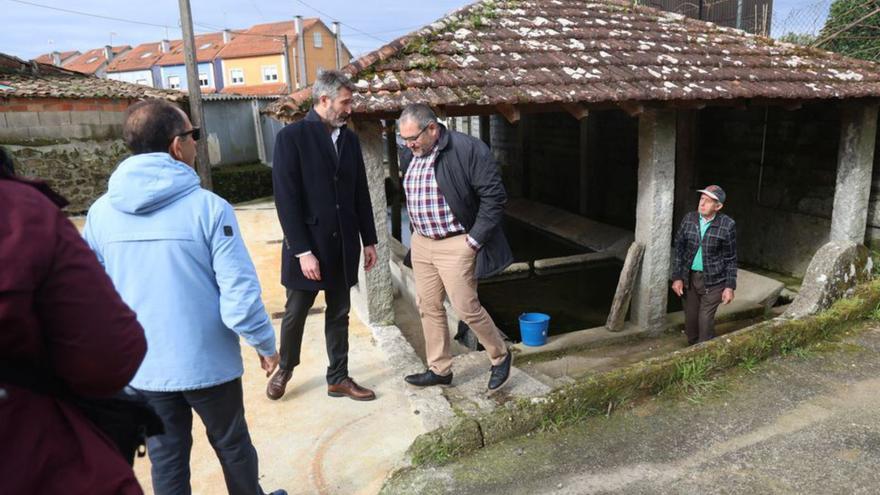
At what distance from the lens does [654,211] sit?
6379mm

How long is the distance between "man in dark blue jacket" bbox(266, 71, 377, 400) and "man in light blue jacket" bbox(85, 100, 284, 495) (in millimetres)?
1307

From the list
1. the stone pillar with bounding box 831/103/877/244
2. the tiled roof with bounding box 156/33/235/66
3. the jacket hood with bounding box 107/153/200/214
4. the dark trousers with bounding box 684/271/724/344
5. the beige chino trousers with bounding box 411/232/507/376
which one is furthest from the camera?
the tiled roof with bounding box 156/33/235/66

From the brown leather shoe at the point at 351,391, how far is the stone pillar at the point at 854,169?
672 centimetres

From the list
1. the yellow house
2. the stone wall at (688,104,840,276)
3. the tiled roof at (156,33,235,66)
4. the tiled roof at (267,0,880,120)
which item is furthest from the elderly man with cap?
the tiled roof at (156,33,235,66)

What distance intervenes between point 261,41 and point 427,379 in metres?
40.7

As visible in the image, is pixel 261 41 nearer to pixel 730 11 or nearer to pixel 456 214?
pixel 730 11

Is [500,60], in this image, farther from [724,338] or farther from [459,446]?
[459,446]

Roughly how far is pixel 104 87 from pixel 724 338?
13.7m

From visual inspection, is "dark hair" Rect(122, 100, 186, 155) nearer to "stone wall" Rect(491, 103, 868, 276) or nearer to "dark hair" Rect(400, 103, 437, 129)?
"dark hair" Rect(400, 103, 437, 129)

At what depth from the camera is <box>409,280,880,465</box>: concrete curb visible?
317 cm

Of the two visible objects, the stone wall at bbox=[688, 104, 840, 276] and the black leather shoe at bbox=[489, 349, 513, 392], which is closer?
the black leather shoe at bbox=[489, 349, 513, 392]

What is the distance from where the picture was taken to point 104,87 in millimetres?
13008

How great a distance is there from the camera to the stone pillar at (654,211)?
247 inches

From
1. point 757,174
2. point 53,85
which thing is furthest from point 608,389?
point 53,85
